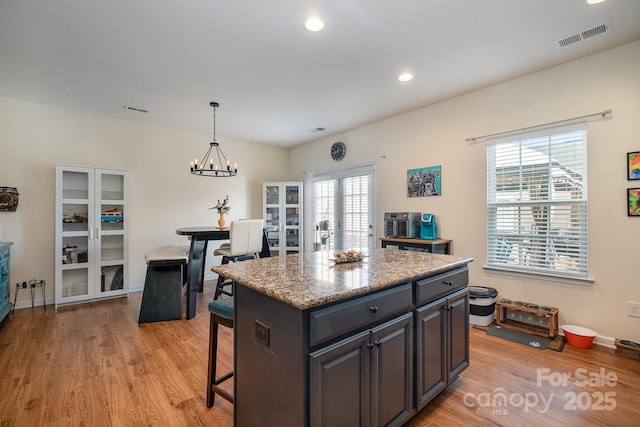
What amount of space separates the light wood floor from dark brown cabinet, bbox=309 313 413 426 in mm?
386

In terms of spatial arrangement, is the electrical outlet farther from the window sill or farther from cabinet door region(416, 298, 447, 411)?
cabinet door region(416, 298, 447, 411)

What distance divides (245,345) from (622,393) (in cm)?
258

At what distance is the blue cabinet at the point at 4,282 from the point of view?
316cm

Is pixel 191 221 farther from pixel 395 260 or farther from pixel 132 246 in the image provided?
pixel 395 260

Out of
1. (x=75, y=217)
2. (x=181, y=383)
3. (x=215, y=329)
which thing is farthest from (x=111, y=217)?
(x=215, y=329)

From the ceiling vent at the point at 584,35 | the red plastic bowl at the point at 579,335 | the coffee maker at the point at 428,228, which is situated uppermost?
the ceiling vent at the point at 584,35

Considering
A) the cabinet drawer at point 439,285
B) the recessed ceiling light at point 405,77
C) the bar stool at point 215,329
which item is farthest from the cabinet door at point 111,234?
the cabinet drawer at point 439,285

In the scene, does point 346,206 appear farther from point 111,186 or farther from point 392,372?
point 392,372

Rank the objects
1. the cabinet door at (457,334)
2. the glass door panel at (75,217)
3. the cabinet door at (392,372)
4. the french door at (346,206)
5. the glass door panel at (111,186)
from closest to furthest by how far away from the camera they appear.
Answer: the cabinet door at (392,372) → the cabinet door at (457,334) → the glass door panel at (75,217) → the glass door panel at (111,186) → the french door at (346,206)

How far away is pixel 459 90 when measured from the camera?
11.4 ft

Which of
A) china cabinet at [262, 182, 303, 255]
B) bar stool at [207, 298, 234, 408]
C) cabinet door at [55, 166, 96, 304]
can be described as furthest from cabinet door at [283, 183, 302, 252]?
Result: bar stool at [207, 298, 234, 408]

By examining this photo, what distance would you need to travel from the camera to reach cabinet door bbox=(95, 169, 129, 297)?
161 inches

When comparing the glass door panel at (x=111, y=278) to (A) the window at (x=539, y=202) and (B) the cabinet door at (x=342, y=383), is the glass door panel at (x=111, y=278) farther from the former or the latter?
(A) the window at (x=539, y=202)

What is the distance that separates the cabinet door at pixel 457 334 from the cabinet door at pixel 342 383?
825mm
